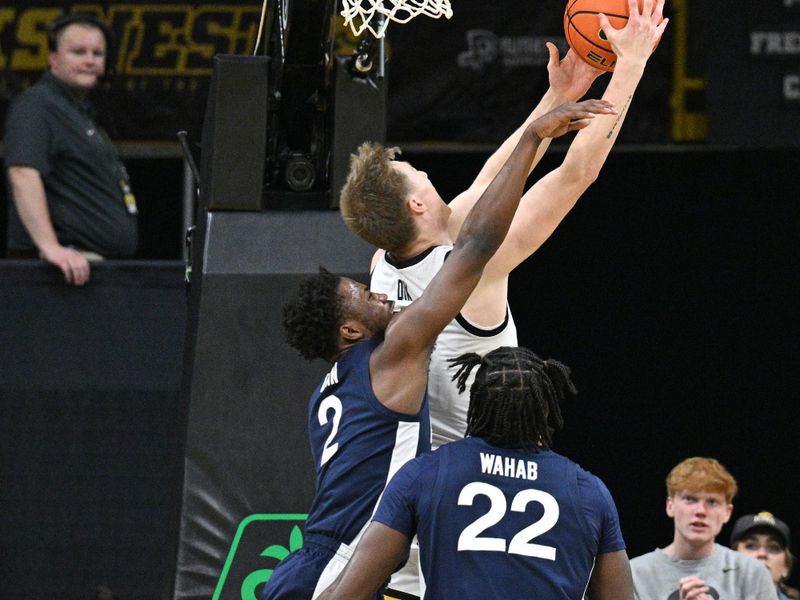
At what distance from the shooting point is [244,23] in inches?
357

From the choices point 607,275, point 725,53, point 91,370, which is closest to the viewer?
point 91,370

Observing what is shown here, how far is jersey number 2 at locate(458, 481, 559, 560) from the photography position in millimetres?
4102

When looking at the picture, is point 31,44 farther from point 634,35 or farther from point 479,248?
point 479,248

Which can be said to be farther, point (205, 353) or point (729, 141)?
point (729, 141)

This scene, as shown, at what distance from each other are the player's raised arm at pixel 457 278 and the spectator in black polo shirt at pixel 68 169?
10.3ft

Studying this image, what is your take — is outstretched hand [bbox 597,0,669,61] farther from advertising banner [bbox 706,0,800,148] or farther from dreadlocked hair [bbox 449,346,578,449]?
advertising banner [bbox 706,0,800,148]

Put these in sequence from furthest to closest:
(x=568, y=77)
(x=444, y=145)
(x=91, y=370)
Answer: (x=444, y=145), (x=91, y=370), (x=568, y=77)

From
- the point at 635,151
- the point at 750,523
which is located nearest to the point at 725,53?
the point at 635,151

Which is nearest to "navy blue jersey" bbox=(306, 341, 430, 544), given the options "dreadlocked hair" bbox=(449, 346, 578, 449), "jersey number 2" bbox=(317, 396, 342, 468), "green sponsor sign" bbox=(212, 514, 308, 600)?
"jersey number 2" bbox=(317, 396, 342, 468)

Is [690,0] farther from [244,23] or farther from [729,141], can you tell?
[244,23]

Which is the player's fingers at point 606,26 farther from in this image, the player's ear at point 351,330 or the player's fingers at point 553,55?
the player's ear at point 351,330

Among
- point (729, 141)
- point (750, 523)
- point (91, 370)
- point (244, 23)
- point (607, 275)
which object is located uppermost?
point (244, 23)

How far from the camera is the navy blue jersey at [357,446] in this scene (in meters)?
4.51

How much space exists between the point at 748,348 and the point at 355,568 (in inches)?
254
